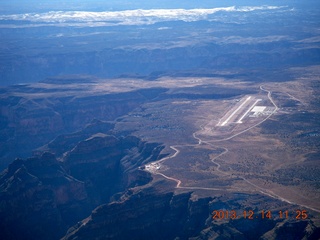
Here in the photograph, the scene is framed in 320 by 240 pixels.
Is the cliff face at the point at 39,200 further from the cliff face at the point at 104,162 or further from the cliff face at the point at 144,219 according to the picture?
the cliff face at the point at 144,219

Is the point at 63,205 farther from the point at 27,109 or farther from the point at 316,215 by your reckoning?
the point at 27,109

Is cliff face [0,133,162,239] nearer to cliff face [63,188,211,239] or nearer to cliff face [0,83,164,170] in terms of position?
cliff face [63,188,211,239]
